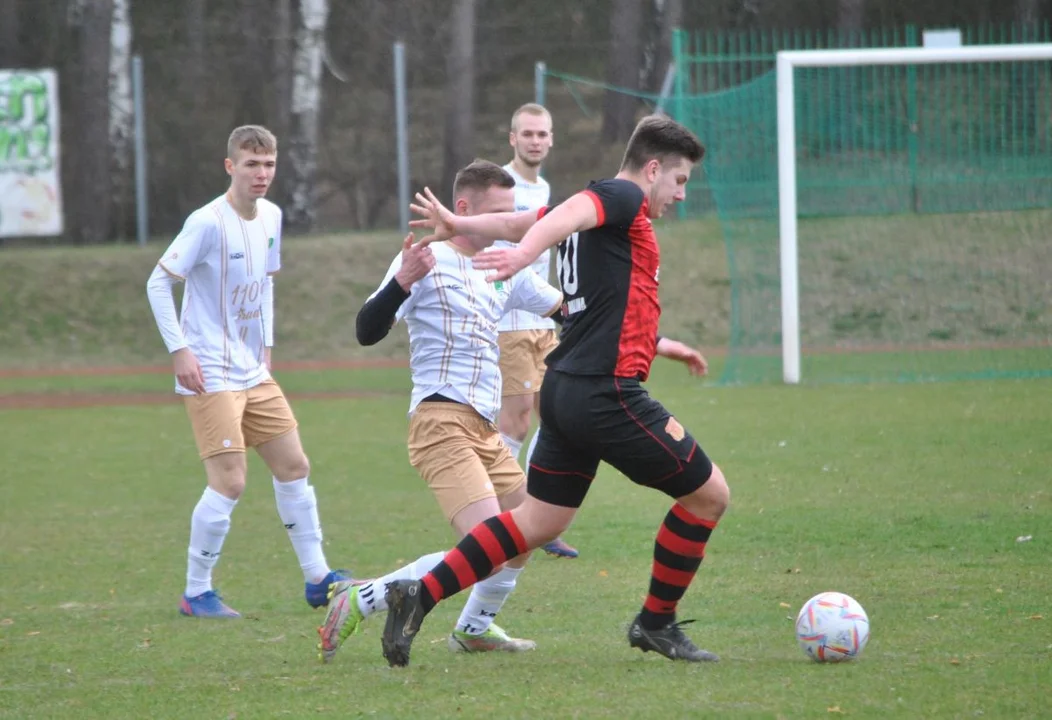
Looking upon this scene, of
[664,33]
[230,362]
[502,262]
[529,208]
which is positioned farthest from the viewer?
[664,33]

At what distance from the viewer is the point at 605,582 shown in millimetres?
6793

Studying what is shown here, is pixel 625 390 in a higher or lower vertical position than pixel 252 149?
lower

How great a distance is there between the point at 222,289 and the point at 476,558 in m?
2.29

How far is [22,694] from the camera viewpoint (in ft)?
16.3

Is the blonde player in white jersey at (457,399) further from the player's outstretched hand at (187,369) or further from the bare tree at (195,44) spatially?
the bare tree at (195,44)

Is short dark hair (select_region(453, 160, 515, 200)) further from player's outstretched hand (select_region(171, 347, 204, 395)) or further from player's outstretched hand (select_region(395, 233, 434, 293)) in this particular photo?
player's outstretched hand (select_region(171, 347, 204, 395))

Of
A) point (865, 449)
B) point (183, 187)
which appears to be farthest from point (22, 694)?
point (183, 187)

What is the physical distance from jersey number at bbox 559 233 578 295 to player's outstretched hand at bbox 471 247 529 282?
1.44 feet

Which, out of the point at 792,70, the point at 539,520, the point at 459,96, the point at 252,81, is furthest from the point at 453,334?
the point at 252,81

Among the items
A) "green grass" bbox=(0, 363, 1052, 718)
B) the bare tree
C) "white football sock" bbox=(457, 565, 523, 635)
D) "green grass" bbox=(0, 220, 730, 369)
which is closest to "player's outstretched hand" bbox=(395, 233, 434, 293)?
"white football sock" bbox=(457, 565, 523, 635)

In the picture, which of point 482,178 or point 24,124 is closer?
point 482,178

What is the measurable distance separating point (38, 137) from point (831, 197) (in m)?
11.2

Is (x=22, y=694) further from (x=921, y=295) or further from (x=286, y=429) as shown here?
(x=921, y=295)

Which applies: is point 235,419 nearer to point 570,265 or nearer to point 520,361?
point 520,361
